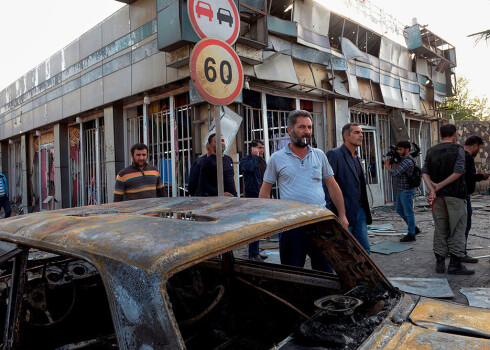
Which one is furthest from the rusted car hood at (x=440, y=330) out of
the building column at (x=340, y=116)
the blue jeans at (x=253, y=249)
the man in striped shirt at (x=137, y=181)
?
the building column at (x=340, y=116)

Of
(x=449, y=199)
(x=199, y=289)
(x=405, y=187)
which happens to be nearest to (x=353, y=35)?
(x=405, y=187)

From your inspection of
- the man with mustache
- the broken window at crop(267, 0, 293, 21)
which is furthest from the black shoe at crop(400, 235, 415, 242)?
the broken window at crop(267, 0, 293, 21)

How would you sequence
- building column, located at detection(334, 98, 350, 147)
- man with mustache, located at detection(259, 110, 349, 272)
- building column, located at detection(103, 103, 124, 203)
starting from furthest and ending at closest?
building column, located at detection(334, 98, 350, 147) → building column, located at detection(103, 103, 124, 203) → man with mustache, located at detection(259, 110, 349, 272)

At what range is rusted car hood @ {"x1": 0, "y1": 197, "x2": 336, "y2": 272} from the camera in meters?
1.05

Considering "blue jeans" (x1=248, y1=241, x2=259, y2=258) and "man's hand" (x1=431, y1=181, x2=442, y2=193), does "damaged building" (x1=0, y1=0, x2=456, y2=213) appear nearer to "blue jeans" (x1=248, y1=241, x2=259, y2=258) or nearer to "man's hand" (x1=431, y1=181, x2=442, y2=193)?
"blue jeans" (x1=248, y1=241, x2=259, y2=258)

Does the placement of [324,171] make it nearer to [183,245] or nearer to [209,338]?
[209,338]

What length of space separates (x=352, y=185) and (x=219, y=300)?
222cm

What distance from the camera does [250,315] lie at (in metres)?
2.26

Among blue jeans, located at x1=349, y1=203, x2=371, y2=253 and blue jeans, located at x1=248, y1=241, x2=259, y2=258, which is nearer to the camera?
blue jeans, located at x1=349, y1=203, x2=371, y2=253

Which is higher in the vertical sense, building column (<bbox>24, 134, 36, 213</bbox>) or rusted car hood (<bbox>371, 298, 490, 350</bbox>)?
building column (<bbox>24, 134, 36, 213</bbox>)

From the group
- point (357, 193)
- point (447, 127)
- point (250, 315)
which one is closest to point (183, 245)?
point (250, 315)

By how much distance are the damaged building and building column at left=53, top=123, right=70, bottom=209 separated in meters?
0.04

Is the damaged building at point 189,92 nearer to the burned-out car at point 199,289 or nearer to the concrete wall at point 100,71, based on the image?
the concrete wall at point 100,71

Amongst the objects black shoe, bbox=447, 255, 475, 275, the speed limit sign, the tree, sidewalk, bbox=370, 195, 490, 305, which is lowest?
sidewalk, bbox=370, 195, 490, 305
